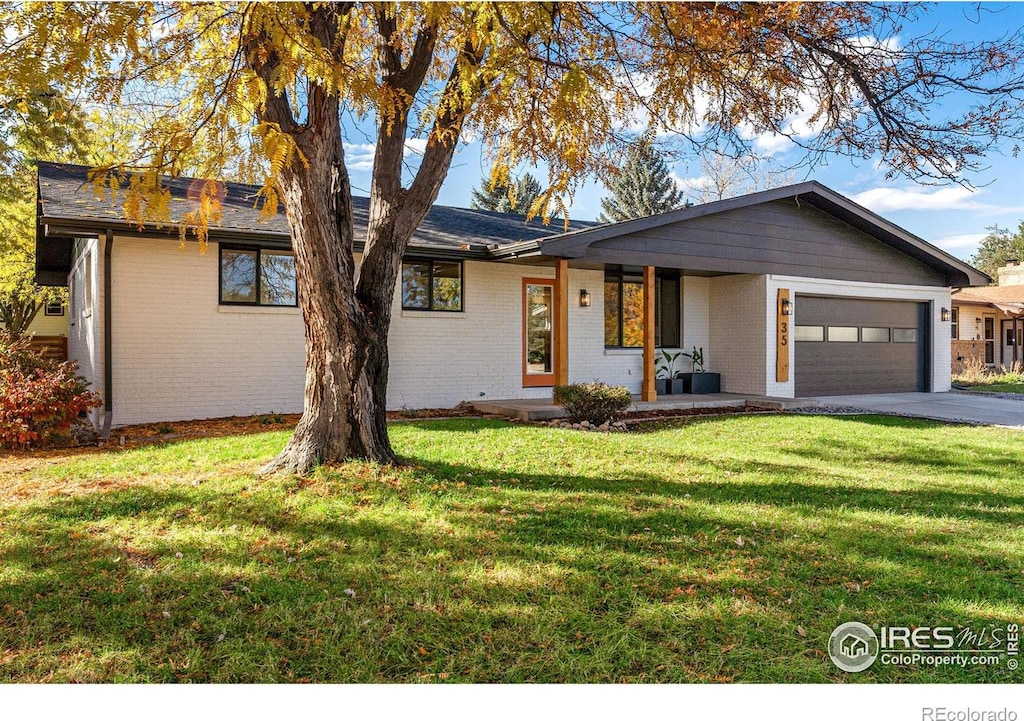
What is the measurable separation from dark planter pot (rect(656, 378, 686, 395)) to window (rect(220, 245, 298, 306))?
7.33 metres

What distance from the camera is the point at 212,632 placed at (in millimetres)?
3068

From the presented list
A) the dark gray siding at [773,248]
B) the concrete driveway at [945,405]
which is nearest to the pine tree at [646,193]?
the dark gray siding at [773,248]

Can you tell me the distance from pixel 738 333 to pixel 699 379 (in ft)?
4.13

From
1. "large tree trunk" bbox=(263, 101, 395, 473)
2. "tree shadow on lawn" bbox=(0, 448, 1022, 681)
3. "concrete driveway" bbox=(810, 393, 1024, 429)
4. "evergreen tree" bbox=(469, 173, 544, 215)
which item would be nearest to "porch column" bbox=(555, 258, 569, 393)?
"concrete driveway" bbox=(810, 393, 1024, 429)

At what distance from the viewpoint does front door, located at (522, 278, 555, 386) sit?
12359 millimetres

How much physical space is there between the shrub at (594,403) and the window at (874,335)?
7.89m

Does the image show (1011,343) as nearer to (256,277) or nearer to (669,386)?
(669,386)

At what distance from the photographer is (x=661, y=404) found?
11.8 m

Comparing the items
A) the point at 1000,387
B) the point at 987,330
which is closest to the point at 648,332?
the point at 1000,387

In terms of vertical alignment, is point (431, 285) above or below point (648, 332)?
above

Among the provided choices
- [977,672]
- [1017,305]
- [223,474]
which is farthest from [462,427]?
[1017,305]

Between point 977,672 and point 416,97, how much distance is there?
A: 5880 mm

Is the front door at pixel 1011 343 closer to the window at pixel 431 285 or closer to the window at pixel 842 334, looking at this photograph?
the window at pixel 842 334

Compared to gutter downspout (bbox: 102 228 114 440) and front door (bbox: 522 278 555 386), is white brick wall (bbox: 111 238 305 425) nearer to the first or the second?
gutter downspout (bbox: 102 228 114 440)
